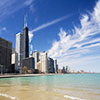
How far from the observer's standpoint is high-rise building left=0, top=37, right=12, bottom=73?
155450 millimetres

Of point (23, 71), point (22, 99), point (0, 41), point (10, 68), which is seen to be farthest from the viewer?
point (23, 71)

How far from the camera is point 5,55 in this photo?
162875 millimetres

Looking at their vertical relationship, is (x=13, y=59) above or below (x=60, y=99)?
above

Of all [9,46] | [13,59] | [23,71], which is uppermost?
[9,46]

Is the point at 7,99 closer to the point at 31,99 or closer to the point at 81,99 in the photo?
the point at 31,99

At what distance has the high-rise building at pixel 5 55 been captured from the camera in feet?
510

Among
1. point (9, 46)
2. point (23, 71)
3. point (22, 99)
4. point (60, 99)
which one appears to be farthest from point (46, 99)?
point (23, 71)

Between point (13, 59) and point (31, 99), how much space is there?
6903 inches

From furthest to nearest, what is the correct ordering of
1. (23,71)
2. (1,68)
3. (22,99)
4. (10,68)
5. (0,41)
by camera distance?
(23,71), (10,68), (0,41), (1,68), (22,99)

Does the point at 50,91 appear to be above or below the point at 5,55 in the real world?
below

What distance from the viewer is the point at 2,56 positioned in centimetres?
15700

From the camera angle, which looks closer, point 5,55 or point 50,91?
point 50,91

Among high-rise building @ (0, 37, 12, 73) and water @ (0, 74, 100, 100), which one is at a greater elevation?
high-rise building @ (0, 37, 12, 73)

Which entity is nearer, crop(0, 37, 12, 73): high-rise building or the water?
the water
